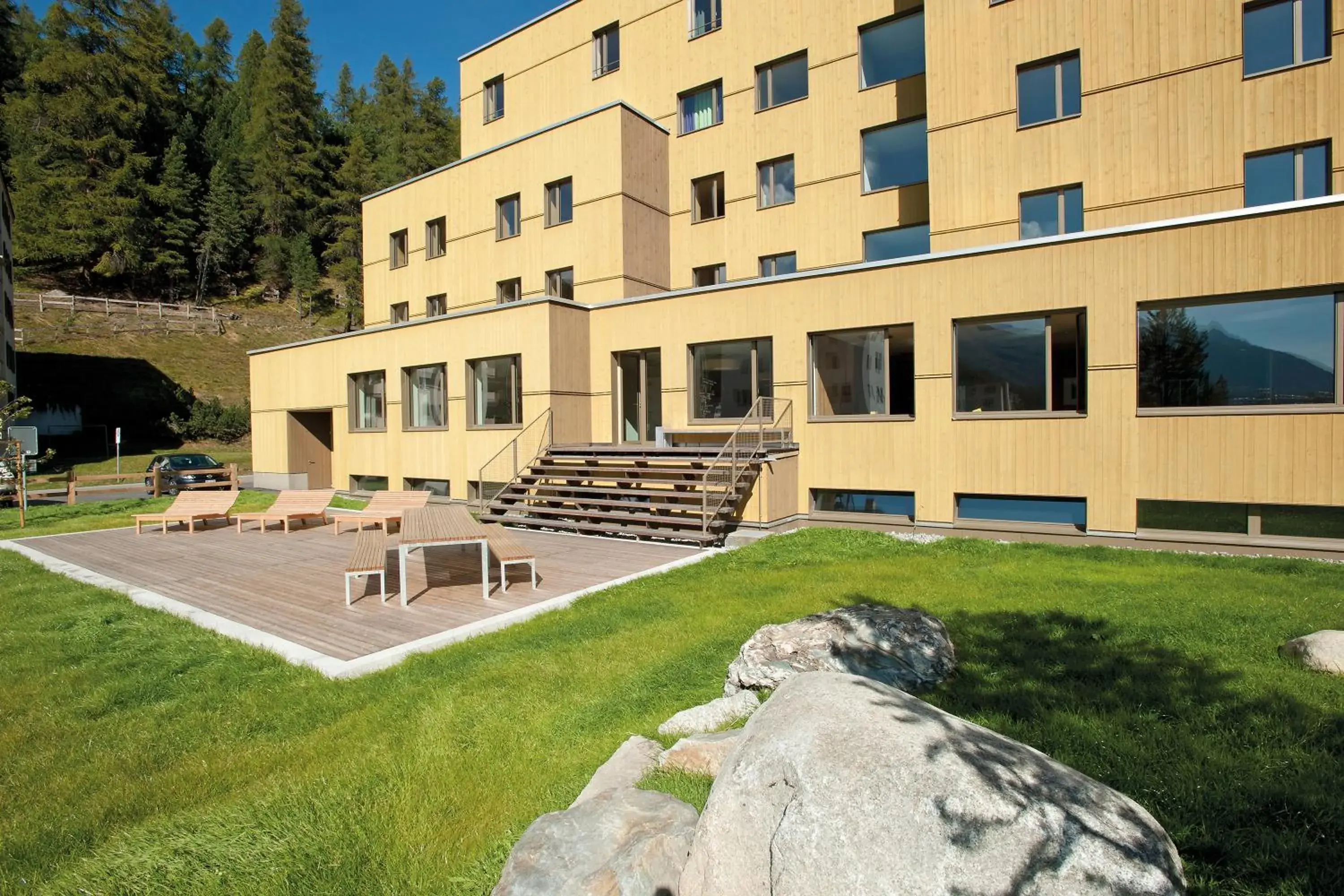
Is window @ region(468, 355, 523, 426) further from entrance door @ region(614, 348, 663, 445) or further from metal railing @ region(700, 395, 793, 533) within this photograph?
metal railing @ region(700, 395, 793, 533)

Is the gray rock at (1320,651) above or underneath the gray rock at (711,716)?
above

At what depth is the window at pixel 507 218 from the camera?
69.1ft

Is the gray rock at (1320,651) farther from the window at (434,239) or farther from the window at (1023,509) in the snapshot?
the window at (434,239)

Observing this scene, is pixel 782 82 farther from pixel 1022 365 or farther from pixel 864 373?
pixel 1022 365

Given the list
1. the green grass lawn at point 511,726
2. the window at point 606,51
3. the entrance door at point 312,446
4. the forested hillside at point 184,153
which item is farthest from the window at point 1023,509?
the forested hillside at point 184,153

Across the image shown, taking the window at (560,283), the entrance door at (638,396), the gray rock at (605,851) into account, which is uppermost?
the window at (560,283)

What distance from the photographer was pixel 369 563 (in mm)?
8617

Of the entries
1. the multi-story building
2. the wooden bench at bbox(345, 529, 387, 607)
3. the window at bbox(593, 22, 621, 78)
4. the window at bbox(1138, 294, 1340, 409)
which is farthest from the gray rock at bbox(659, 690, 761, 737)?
the window at bbox(593, 22, 621, 78)

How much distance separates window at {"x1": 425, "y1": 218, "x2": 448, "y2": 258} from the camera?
23.3 m

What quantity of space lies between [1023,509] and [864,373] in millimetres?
3820

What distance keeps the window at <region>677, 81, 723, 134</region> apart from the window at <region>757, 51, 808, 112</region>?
1215 mm

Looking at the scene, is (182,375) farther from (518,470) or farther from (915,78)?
(915,78)

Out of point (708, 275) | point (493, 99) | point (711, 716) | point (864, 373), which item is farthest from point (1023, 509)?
point (493, 99)

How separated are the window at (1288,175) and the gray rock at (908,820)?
1507 centimetres
